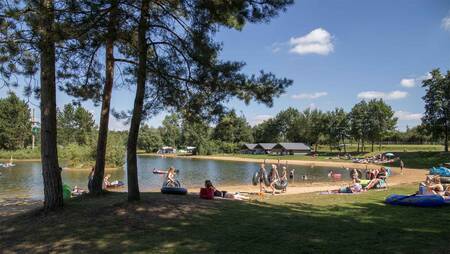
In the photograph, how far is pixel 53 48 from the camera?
9531mm

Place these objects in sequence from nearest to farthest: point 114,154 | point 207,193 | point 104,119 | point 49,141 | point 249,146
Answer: point 49,141
point 104,119
point 207,193
point 114,154
point 249,146

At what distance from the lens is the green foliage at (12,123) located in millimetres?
86750

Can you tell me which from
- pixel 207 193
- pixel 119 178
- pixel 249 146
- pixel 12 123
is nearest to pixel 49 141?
pixel 207 193

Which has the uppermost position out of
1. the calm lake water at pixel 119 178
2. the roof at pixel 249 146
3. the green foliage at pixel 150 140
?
the green foliage at pixel 150 140

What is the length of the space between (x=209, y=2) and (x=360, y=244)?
253 inches

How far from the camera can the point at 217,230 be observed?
27.1ft

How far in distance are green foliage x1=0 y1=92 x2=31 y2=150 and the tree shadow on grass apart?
87367mm

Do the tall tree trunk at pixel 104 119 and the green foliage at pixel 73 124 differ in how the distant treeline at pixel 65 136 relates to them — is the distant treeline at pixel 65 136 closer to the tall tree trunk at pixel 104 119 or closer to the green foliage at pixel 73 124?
the green foliage at pixel 73 124

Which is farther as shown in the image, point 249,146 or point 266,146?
point 249,146

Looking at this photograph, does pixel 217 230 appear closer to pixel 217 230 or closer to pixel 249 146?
pixel 217 230

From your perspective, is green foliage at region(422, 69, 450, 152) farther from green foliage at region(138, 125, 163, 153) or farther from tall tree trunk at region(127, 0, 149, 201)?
green foliage at region(138, 125, 163, 153)

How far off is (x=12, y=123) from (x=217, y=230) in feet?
302

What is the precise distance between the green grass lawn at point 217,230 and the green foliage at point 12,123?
87140 millimetres

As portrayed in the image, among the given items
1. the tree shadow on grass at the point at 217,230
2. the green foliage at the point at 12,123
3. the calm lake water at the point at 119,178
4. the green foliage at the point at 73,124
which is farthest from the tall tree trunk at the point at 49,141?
the green foliage at the point at 73,124
